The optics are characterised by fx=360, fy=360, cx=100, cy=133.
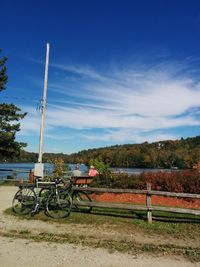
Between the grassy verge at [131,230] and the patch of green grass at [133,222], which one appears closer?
the grassy verge at [131,230]

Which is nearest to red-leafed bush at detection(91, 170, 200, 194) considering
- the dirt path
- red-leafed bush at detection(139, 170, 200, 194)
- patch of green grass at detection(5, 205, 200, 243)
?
red-leafed bush at detection(139, 170, 200, 194)

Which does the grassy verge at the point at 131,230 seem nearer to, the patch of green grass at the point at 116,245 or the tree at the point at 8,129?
the patch of green grass at the point at 116,245

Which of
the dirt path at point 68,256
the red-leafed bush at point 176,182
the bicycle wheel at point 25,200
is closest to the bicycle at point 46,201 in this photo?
the bicycle wheel at point 25,200

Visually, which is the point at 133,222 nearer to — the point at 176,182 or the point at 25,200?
the point at 25,200

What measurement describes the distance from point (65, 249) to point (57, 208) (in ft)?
14.3


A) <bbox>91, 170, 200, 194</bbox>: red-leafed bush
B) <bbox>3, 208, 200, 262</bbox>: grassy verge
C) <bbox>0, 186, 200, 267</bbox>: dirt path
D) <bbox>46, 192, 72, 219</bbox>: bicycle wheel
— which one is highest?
<bbox>91, 170, 200, 194</bbox>: red-leafed bush

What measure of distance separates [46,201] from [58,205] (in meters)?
0.40

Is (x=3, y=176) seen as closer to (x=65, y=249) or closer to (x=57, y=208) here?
(x=57, y=208)

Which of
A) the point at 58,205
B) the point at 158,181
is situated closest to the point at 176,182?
the point at 158,181

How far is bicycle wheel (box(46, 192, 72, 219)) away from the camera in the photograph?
1100cm

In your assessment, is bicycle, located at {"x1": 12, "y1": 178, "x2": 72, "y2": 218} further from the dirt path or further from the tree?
the tree

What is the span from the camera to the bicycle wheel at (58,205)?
11.0 metres

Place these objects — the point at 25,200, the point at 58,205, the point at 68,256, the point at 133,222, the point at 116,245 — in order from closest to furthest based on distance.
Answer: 1. the point at 68,256
2. the point at 116,245
3. the point at 133,222
4. the point at 58,205
5. the point at 25,200

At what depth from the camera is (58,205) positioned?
11.2 metres
